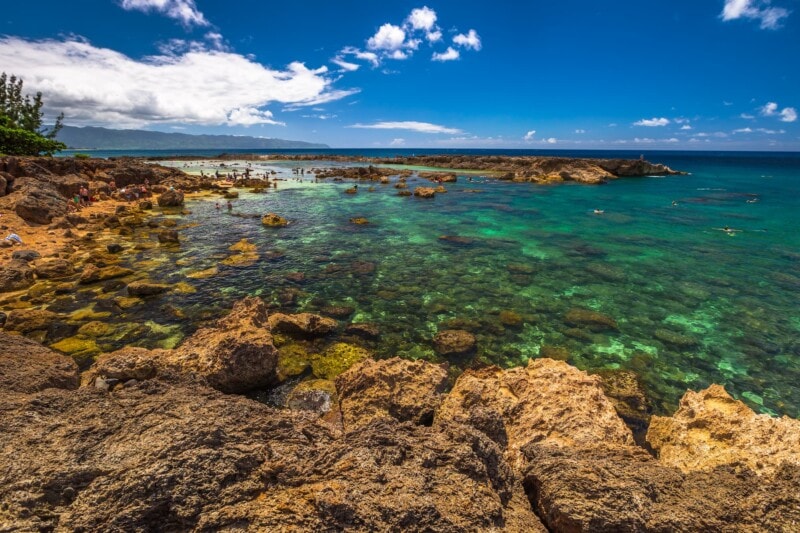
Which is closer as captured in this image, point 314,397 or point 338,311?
point 314,397

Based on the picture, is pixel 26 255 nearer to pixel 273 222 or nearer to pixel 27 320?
pixel 27 320

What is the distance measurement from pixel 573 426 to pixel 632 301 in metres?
11.3

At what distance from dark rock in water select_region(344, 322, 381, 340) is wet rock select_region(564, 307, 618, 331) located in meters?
7.53

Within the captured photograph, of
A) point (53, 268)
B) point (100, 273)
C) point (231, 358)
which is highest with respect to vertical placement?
point (53, 268)

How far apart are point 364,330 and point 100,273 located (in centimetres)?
1314

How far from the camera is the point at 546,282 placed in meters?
17.8

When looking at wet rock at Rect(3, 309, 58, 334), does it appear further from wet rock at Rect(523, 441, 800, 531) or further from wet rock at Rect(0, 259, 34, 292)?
wet rock at Rect(523, 441, 800, 531)

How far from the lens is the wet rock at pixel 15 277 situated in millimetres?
14445

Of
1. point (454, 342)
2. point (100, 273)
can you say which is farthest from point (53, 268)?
point (454, 342)

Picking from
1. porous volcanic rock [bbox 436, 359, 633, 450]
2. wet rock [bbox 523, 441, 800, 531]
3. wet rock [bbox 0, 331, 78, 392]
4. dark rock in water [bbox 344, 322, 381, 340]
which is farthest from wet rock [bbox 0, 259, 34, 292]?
wet rock [bbox 523, 441, 800, 531]

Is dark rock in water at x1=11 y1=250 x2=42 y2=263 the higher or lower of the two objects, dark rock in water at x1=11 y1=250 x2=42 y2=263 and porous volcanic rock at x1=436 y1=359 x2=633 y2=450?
the higher

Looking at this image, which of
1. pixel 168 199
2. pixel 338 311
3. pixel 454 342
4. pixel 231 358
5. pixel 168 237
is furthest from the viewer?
pixel 168 199

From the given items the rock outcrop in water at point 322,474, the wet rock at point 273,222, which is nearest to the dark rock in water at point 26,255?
the wet rock at point 273,222

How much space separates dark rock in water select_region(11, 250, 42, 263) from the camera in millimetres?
17075
